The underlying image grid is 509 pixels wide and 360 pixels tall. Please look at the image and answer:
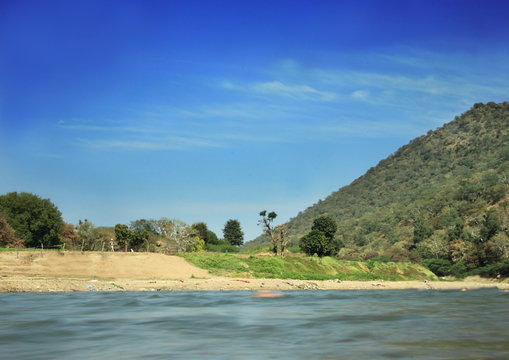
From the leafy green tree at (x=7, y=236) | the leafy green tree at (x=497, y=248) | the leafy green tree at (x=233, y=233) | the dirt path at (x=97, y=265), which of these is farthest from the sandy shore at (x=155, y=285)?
the leafy green tree at (x=233, y=233)

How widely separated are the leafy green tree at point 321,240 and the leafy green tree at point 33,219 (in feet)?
145

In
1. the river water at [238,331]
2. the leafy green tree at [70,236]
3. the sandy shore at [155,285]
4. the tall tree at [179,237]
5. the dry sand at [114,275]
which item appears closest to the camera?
the river water at [238,331]

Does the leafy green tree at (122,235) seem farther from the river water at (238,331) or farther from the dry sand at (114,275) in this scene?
the river water at (238,331)

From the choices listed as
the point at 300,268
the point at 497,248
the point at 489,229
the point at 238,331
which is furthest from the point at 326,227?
the point at 238,331

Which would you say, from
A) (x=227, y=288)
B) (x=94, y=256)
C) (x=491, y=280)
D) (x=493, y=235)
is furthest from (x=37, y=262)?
(x=493, y=235)

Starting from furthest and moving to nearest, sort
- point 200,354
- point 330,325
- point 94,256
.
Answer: point 94,256
point 330,325
point 200,354

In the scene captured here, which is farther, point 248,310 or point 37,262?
point 37,262

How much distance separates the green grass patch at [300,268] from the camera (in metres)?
66.4

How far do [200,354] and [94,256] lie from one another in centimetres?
4756

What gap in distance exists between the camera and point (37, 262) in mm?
54844

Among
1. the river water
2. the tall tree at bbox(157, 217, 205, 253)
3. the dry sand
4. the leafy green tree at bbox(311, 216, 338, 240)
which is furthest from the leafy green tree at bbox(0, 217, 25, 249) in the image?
the leafy green tree at bbox(311, 216, 338, 240)

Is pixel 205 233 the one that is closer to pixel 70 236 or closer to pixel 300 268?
pixel 70 236

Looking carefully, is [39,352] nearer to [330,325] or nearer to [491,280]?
[330,325]

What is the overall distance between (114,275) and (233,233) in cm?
9262
